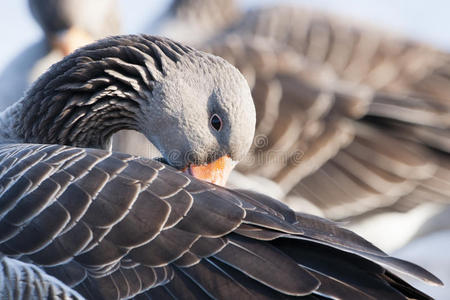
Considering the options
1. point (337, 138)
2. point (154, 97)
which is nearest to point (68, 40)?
point (337, 138)

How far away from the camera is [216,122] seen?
11.6 feet

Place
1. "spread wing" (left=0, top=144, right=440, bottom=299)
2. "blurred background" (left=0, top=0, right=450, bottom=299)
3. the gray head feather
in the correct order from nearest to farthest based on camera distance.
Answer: "spread wing" (left=0, top=144, right=440, bottom=299) → the gray head feather → "blurred background" (left=0, top=0, right=450, bottom=299)

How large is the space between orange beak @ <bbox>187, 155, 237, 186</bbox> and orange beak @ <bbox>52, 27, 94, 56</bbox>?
12.8 ft

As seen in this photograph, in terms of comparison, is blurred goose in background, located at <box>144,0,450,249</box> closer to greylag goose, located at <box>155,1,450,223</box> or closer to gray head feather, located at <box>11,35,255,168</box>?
greylag goose, located at <box>155,1,450,223</box>

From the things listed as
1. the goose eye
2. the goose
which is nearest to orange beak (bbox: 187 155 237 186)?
the goose eye

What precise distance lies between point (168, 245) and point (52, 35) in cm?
505

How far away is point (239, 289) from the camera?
2527mm

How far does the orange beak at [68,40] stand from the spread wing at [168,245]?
4.58 meters

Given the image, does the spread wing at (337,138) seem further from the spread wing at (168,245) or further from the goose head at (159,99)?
the spread wing at (168,245)

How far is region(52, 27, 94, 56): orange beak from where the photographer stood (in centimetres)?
720

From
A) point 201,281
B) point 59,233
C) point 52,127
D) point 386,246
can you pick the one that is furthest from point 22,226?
point 386,246

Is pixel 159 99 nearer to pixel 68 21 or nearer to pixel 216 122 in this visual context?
pixel 216 122

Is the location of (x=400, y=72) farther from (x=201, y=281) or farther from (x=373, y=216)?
(x=201, y=281)

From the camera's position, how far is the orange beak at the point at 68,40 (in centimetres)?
720
